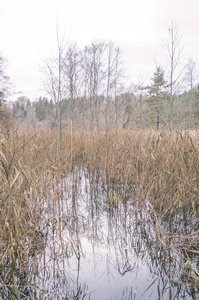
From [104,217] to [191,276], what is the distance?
55.8 inches

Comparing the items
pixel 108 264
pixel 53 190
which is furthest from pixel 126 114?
pixel 108 264

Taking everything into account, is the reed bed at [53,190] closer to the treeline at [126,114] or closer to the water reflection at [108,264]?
the water reflection at [108,264]

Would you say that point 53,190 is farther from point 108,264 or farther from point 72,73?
point 72,73

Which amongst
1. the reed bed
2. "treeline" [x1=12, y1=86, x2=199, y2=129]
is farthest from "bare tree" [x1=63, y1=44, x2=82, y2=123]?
the reed bed

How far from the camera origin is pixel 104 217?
2834 mm

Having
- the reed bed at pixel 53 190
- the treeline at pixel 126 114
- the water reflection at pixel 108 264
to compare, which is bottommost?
the water reflection at pixel 108 264

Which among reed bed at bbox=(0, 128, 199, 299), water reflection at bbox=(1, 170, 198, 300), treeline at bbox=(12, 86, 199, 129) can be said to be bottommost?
water reflection at bbox=(1, 170, 198, 300)

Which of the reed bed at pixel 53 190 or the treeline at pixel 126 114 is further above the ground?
the treeline at pixel 126 114

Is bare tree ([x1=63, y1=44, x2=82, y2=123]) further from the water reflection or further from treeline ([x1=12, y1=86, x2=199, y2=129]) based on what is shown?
the water reflection

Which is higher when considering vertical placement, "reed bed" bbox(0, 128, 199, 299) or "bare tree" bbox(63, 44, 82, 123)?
"bare tree" bbox(63, 44, 82, 123)

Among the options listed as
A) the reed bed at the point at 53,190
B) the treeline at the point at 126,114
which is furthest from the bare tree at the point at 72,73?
the reed bed at the point at 53,190

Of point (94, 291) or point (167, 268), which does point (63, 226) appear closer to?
point (94, 291)

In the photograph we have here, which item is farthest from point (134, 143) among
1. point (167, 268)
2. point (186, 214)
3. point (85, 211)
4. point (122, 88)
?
point (122, 88)

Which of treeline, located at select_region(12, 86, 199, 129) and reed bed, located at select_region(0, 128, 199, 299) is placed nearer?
reed bed, located at select_region(0, 128, 199, 299)
